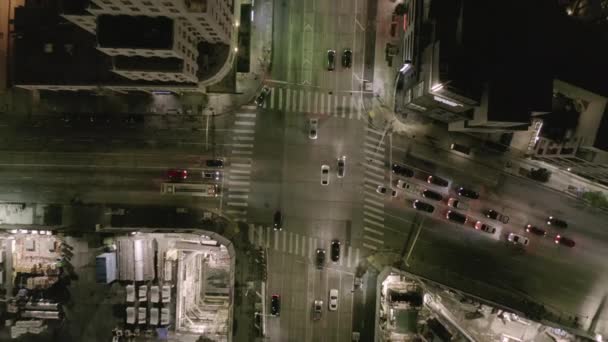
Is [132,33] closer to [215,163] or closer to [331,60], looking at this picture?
[215,163]

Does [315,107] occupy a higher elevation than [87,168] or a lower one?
higher

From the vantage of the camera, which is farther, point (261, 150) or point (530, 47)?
point (261, 150)

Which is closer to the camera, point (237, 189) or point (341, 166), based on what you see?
point (341, 166)

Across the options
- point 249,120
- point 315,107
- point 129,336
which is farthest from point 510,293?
point 129,336

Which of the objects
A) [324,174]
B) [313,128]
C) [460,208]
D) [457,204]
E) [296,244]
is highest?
[313,128]

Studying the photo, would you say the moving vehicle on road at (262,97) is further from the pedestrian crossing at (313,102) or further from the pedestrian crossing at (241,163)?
the pedestrian crossing at (241,163)

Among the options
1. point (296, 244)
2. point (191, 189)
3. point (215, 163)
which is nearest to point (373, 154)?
point (296, 244)

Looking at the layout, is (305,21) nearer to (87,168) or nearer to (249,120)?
(249,120)
